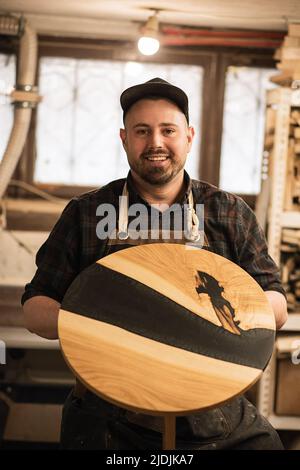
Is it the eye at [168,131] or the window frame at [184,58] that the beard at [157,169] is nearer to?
the eye at [168,131]

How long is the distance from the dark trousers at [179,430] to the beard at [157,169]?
0.76 meters

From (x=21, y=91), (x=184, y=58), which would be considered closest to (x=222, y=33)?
(x=184, y=58)

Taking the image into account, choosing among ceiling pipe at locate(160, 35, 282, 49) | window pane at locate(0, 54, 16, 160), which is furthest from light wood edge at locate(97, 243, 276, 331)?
window pane at locate(0, 54, 16, 160)

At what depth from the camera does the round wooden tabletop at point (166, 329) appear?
150 centimetres

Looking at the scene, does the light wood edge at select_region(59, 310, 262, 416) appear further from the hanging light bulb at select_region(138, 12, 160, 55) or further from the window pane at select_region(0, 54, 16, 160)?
the window pane at select_region(0, 54, 16, 160)

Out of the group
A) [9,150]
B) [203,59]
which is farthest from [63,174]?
[203,59]

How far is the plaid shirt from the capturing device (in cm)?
212

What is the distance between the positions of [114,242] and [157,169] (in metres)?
0.29

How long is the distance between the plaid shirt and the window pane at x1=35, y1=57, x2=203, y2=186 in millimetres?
1913

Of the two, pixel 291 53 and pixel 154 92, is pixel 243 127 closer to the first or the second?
pixel 291 53

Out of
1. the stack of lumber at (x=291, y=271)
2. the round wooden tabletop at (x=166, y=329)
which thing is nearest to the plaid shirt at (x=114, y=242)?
the round wooden tabletop at (x=166, y=329)

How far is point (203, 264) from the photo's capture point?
1.91 meters

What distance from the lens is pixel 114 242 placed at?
212 cm

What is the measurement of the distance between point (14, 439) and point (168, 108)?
7.53 feet
